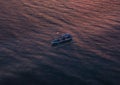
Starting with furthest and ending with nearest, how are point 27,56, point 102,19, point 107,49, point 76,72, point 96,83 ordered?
point 102,19, point 107,49, point 27,56, point 76,72, point 96,83

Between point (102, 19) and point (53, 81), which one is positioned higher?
point (102, 19)

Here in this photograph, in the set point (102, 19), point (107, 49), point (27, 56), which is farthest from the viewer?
point (102, 19)

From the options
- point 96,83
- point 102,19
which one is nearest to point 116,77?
point 96,83

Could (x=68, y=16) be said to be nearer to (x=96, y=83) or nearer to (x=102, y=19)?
(x=102, y=19)

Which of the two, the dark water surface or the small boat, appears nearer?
the dark water surface

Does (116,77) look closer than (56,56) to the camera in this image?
Yes

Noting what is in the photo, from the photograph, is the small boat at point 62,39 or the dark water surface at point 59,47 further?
the small boat at point 62,39

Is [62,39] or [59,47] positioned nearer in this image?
[59,47]

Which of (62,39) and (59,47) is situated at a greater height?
(62,39)
